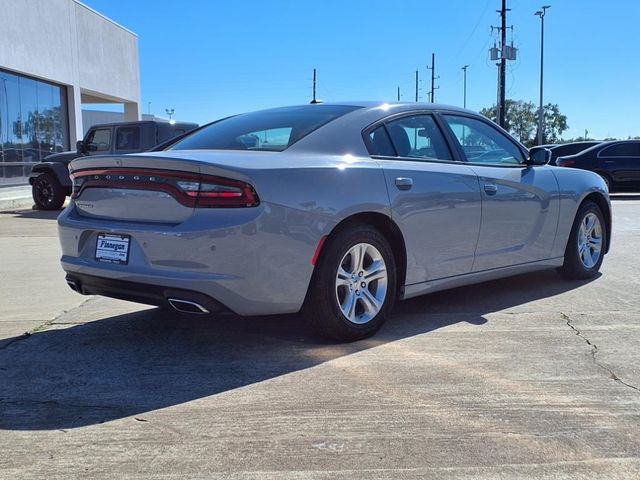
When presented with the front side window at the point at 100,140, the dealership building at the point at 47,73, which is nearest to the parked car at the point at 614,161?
the front side window at the point at 100,140

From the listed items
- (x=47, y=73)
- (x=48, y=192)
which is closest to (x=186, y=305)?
(x=48, y=192)

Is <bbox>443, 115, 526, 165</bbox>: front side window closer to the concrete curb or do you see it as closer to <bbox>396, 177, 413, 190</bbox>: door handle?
<bbox>396, 177, 413, 190</bbox>: door handle

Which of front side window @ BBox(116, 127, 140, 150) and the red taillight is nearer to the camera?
the red taillight

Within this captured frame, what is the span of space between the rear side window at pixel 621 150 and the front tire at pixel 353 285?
1529 cm

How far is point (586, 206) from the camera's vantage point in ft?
20.4

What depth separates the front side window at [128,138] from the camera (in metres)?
12.8

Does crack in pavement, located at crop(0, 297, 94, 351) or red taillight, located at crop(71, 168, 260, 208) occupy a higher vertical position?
red taillight, located at crop(71, 168, 260, 208)

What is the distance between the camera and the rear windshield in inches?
171

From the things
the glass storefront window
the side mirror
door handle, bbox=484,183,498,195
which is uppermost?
the glass storefront window

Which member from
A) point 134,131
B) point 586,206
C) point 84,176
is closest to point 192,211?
point 84,176

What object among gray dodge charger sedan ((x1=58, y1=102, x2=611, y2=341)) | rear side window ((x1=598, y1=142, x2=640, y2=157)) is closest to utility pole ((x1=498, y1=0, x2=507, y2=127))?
rear side window ((x1=598, y1=142, x2=640, y2=157))

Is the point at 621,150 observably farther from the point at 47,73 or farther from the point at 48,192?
the point at 47,73

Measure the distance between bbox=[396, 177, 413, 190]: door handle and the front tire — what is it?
0.36 meters

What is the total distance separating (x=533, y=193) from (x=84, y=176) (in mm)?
3568
